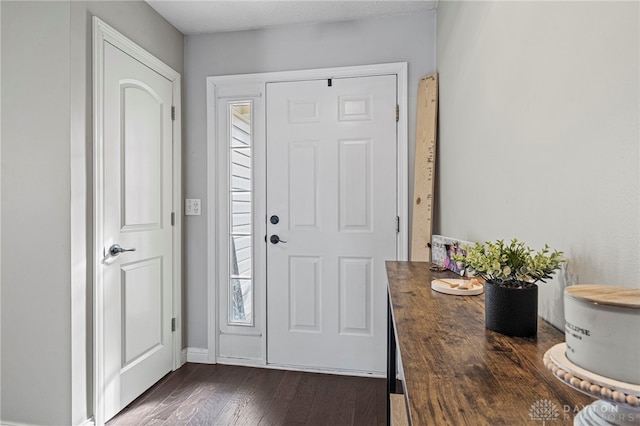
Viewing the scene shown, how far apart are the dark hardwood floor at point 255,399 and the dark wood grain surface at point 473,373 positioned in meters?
1.36

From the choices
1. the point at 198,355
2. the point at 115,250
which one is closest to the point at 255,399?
the point at 198,355

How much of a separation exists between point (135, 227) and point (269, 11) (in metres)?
1.61

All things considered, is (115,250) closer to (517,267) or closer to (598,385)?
(517,267)

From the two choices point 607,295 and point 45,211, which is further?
point 45,211

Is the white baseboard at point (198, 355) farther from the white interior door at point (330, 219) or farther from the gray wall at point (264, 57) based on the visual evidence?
the white interior door at point (330, 219)

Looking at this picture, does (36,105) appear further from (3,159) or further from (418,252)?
(418,252)

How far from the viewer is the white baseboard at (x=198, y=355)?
2.57 metres

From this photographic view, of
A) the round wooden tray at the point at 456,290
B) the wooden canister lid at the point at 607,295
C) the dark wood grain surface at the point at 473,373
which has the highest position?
the wooden canister lid at the point at 607,295

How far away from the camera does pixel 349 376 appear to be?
2.37 m

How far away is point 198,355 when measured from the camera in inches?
102

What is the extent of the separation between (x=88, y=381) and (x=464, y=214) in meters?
2.01

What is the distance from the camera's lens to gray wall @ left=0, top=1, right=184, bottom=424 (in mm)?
1662

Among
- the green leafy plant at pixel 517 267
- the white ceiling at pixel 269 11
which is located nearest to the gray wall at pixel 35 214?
the white ceiling at pixel 269 11

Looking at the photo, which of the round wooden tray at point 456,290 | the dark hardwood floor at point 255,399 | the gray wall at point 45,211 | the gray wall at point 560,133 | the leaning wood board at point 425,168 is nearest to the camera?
the gray wall at point 560,133
